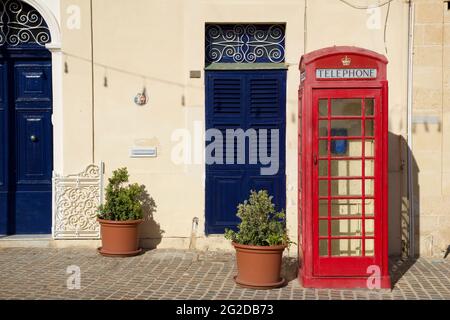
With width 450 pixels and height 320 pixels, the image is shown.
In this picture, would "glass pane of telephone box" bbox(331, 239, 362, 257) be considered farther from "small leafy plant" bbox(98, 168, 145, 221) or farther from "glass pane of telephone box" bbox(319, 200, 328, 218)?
"small leafy plant" bbox(98, 168, 145, 221)

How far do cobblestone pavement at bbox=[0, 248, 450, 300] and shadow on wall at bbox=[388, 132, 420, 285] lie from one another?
312 mm

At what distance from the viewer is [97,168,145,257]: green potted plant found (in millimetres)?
9281

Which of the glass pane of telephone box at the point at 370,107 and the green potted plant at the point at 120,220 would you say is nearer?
the glass pane of telephone box at the point at 370,107

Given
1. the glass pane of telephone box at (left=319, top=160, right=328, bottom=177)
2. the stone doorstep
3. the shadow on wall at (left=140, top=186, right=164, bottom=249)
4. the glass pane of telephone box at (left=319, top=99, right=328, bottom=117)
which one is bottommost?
the stone doorstep

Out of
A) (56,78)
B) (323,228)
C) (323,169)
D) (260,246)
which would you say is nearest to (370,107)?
(323,169)

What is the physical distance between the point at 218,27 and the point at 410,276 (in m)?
4.42

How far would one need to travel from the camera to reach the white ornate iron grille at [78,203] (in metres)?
9.86

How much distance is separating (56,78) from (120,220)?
7.73 ft

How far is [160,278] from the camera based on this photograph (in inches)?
328

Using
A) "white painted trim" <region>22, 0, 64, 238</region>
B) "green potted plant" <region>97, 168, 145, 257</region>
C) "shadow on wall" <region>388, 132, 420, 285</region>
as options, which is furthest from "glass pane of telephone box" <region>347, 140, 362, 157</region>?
"white painted trim" <region>22, 0, 64, 238</region>

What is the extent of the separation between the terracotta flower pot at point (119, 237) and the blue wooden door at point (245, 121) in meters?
1.20

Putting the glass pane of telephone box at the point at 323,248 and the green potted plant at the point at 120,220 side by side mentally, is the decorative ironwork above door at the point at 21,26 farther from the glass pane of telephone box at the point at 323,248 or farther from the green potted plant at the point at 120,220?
the glass pane of telephone box at the point at 323,248

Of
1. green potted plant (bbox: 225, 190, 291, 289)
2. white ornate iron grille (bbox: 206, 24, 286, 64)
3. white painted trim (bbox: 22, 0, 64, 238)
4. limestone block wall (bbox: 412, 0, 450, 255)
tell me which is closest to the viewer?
green potted plant (bbox: 225, 190, 291, 289)

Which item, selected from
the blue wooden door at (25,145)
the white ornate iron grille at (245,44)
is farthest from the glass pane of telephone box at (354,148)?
the blue wooden door at (25,145)
